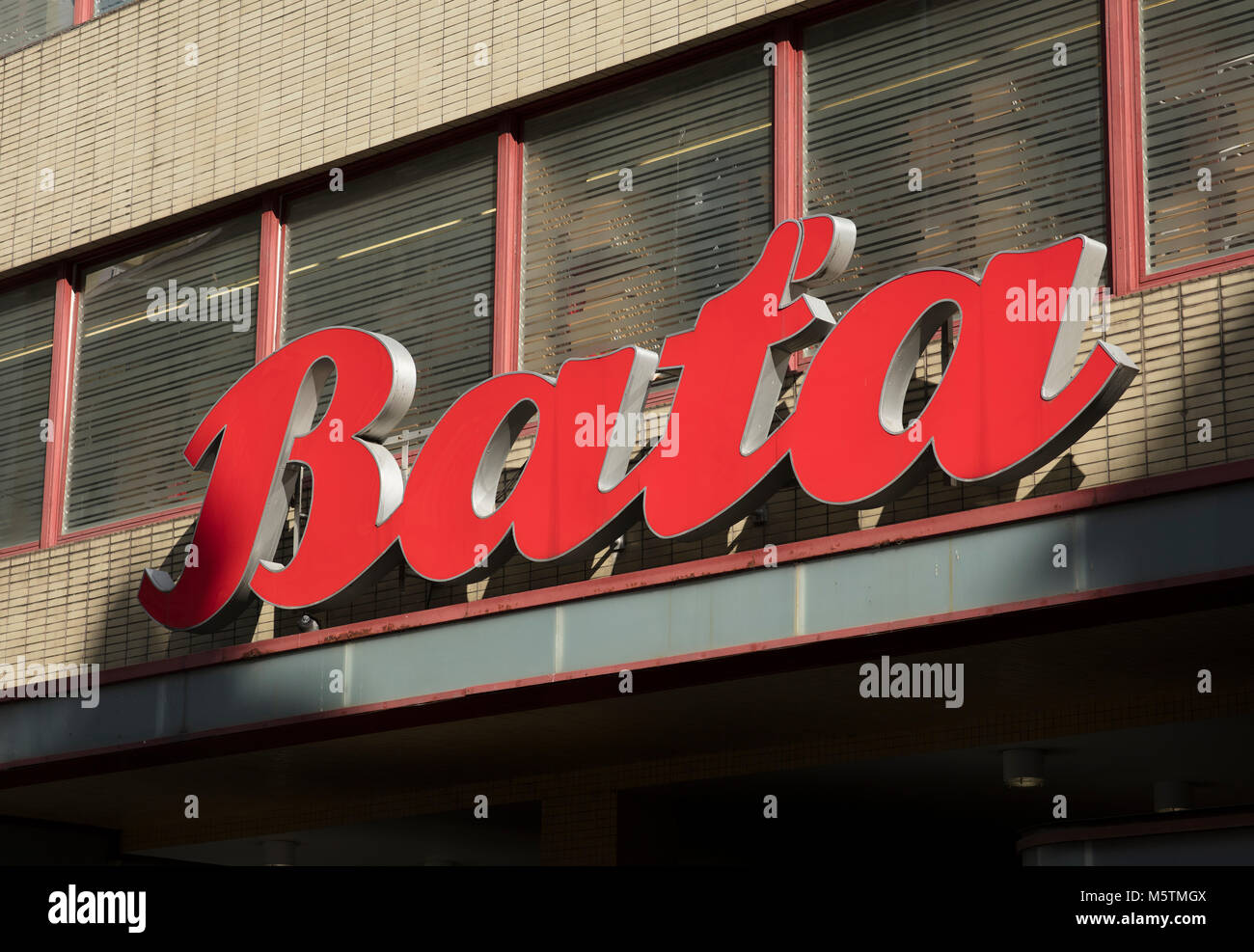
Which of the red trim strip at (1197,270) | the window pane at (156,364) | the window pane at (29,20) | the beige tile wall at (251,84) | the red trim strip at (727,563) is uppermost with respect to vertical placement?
the window pane at (29,20)

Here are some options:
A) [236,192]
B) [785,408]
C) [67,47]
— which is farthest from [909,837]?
[67,47]

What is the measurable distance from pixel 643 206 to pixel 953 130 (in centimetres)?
221

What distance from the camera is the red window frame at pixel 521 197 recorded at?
1080 centimetres

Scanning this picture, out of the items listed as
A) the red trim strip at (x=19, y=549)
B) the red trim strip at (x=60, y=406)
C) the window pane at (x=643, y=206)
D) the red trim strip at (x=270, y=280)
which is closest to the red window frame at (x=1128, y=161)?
the window pane at (x=643, y=206)

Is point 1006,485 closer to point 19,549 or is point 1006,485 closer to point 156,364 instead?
point 156,364

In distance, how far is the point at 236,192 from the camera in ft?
48.7

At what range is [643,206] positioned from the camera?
1291 cm

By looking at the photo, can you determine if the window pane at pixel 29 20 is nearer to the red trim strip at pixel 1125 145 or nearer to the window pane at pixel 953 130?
the window pane at pixel 953 130

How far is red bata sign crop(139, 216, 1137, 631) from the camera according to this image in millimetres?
10117

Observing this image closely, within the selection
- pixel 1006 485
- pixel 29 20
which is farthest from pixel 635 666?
pixel 29 20

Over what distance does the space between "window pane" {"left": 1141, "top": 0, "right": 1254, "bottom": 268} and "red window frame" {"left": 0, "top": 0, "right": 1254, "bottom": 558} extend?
0.31ft

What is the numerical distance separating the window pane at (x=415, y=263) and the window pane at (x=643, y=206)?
41cm

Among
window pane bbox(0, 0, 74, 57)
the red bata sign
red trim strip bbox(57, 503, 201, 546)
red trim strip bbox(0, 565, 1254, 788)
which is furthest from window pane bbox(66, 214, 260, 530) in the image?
window pane bbox(0, 0, 74, 57)

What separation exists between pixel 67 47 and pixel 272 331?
Answer: 3842 millimetres
